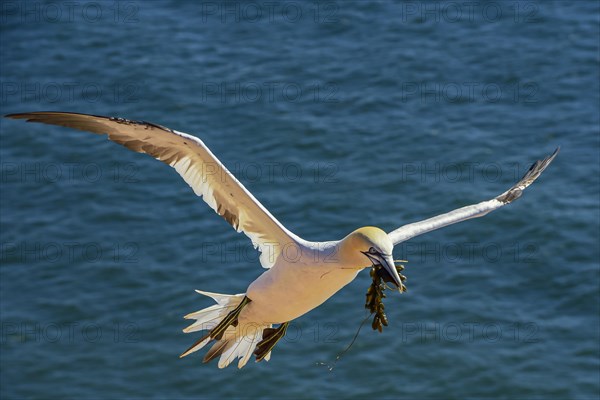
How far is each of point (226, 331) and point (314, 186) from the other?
11899 millimetres

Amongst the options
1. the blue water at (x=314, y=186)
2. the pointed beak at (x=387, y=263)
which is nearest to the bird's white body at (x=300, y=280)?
the pointed beak at (x=387, y=263)

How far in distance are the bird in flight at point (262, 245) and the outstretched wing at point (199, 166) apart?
1 centimetres

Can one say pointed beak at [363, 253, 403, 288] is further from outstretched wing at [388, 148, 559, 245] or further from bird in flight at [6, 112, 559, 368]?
outstretched wing at [388, 148, 559, 245]

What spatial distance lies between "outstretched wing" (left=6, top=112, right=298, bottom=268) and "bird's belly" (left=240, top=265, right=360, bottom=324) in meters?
0.45

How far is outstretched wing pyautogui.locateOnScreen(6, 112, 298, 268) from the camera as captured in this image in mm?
12531

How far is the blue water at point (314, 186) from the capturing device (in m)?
23.4

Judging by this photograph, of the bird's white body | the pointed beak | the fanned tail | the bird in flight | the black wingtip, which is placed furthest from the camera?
the black wingtip

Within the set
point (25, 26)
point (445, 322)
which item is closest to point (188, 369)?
point (445, 322)

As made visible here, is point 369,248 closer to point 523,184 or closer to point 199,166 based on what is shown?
point 199,166

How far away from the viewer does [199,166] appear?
1306 cm

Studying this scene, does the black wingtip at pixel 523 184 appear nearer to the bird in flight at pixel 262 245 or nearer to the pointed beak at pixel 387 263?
the bird in flight at pixel 262 245

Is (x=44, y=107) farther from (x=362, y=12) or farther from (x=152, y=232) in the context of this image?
(x=362, y=12)

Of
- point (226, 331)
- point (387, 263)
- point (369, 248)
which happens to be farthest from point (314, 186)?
point (387, 263)

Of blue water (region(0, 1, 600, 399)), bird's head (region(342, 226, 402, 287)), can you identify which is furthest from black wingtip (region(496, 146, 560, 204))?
blue water (region(0, 1, 600, 399))
